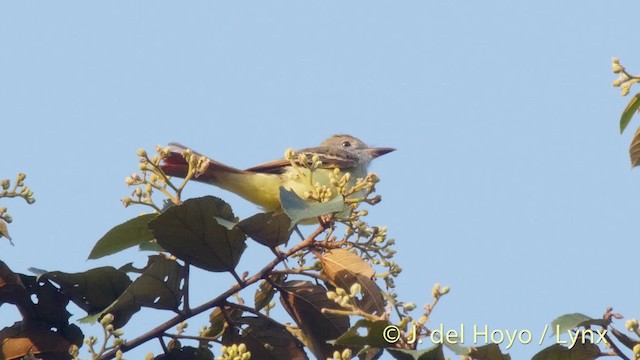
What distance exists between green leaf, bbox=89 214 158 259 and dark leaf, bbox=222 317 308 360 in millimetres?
423

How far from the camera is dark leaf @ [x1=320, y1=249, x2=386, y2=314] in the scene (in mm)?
2883

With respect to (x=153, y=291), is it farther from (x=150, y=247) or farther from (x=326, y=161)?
(x=326, y=161)

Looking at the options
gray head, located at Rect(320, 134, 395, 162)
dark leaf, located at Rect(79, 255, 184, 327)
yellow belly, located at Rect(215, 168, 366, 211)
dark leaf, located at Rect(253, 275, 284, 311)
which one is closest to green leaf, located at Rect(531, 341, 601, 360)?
dark leaf, located at Rect(253, 275, 284, 311)

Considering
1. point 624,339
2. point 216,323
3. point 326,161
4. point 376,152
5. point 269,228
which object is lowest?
point 624,339

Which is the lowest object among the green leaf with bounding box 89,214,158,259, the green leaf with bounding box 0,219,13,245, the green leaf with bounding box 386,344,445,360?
the green leaf with bounding box 386,344,445,360

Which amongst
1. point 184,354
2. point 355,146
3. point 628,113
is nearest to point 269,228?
point 184,354

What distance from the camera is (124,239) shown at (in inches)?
118

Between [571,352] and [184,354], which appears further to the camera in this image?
[184,354]

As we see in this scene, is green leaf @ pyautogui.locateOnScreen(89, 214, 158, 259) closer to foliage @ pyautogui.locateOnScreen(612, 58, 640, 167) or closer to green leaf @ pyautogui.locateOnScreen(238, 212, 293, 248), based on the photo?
green leaf @ pyautogui.locateOnScreen(238, 212, 293, 248)

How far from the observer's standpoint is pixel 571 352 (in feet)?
8.30

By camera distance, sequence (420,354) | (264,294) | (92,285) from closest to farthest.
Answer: (420,354), (92,285), (264,294)

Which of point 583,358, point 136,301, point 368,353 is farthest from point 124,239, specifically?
point 583,358

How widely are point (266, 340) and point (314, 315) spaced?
0.18m

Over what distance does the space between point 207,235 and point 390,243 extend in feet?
1.95
